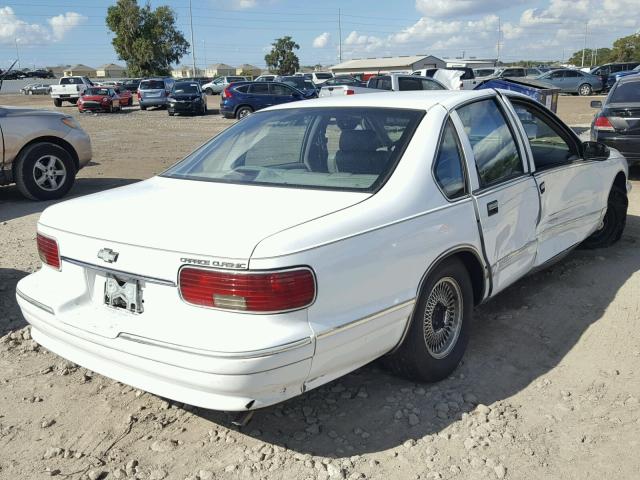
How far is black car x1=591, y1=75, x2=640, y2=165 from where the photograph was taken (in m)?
9.38

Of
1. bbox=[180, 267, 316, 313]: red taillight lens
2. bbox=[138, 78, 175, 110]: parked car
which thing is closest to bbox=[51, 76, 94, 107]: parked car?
bbox=[138, 78, 175, 110]: parked car

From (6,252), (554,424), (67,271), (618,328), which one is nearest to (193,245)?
(67,271)

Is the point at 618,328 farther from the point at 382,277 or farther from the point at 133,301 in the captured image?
the point at 133,301

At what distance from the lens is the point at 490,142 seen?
4000 millimetres

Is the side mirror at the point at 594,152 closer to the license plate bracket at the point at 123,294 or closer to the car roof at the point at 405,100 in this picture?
the car roof at the point at 405,100

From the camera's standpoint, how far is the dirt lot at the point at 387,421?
2865 millimetres

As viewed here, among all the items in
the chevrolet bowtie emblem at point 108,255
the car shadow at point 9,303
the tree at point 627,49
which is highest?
the tree at point 627,49

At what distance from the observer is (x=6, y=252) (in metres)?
6.03

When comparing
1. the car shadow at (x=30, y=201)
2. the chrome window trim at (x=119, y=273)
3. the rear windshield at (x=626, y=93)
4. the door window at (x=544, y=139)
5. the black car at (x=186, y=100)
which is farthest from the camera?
the black car at (x=186, y=100)

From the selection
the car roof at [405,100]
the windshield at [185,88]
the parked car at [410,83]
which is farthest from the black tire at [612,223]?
the windshield at [185,88]

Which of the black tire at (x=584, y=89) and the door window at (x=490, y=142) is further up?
the door window at (x=490, y=142)

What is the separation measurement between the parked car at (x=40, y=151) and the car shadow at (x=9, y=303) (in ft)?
10.4

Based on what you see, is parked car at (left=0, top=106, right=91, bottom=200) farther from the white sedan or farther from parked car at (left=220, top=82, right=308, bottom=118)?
parked car at (left=220, top=82, right=308, bottom=118)

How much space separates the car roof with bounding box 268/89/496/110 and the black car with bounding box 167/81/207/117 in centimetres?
2580
